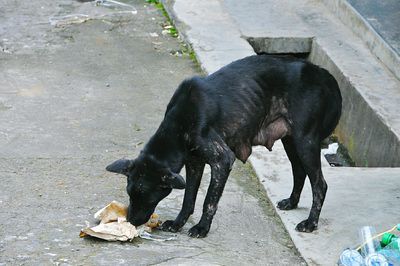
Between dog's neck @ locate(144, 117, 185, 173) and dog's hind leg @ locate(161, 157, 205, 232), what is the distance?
0.82 ft

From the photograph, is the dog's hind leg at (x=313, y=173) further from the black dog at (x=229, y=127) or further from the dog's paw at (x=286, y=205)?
the dog's paw at (x=286, y=205)

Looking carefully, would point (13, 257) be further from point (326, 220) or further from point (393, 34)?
point (393, 34)

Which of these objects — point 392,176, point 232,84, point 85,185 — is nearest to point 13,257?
point 85,185

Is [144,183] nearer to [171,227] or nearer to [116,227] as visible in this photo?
[116,227]

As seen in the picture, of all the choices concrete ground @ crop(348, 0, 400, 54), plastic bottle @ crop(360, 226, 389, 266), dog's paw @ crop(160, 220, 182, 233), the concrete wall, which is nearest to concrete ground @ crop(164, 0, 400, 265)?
the concrete wall

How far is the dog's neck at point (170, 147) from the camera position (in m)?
5.96

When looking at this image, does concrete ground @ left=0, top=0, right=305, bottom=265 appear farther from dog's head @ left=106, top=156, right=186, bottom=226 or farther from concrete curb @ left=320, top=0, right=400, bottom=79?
concrete curb @ left=320, top=0, right=400, bottom=79

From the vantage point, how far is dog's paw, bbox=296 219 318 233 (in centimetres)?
633

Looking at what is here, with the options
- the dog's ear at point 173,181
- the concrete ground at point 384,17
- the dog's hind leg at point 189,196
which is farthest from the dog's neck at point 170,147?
the concrete ground at point 384,17

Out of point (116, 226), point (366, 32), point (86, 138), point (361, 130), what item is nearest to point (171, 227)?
point (116, 226)

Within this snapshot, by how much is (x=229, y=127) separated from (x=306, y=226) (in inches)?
35.8

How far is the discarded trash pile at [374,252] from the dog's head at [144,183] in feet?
3.94

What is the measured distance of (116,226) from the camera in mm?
5934

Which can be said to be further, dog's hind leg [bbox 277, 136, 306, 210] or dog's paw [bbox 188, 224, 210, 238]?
dog's hind leg [bbox 277, 136, 306, 210]
